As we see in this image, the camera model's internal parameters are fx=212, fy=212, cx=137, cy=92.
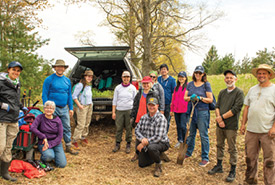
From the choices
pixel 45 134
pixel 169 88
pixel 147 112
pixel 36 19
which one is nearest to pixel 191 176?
pixel 147 112

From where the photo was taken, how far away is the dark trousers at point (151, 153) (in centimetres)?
361

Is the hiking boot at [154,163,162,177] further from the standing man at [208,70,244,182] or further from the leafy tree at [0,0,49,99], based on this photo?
the leafy tree at [0,0,49,99]

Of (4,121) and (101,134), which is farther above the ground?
(4,121)

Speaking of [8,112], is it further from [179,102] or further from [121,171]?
[179,102]

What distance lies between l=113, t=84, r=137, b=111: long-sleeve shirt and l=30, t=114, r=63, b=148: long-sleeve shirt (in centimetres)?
134

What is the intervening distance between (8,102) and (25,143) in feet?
2.60

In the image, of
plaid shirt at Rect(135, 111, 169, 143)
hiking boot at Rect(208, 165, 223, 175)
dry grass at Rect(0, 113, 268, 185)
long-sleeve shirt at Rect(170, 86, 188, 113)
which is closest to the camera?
dry grass at Rect(0, 113, 268, 185)

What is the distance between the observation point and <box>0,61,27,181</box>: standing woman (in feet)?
9.87

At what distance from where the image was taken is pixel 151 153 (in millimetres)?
3629

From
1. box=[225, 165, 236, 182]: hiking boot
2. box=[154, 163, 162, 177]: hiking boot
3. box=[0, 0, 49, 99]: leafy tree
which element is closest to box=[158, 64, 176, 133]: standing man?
box=[154, 163, 162, 177]: hiking boot

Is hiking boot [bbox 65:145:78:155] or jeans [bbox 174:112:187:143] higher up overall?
jeans [bbox 174:112:187:143]

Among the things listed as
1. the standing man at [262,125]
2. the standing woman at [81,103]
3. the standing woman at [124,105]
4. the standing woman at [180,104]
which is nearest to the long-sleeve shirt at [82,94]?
the standing woman at [81,103]

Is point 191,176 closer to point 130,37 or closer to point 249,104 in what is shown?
point 249,104

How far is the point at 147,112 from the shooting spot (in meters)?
4.24
